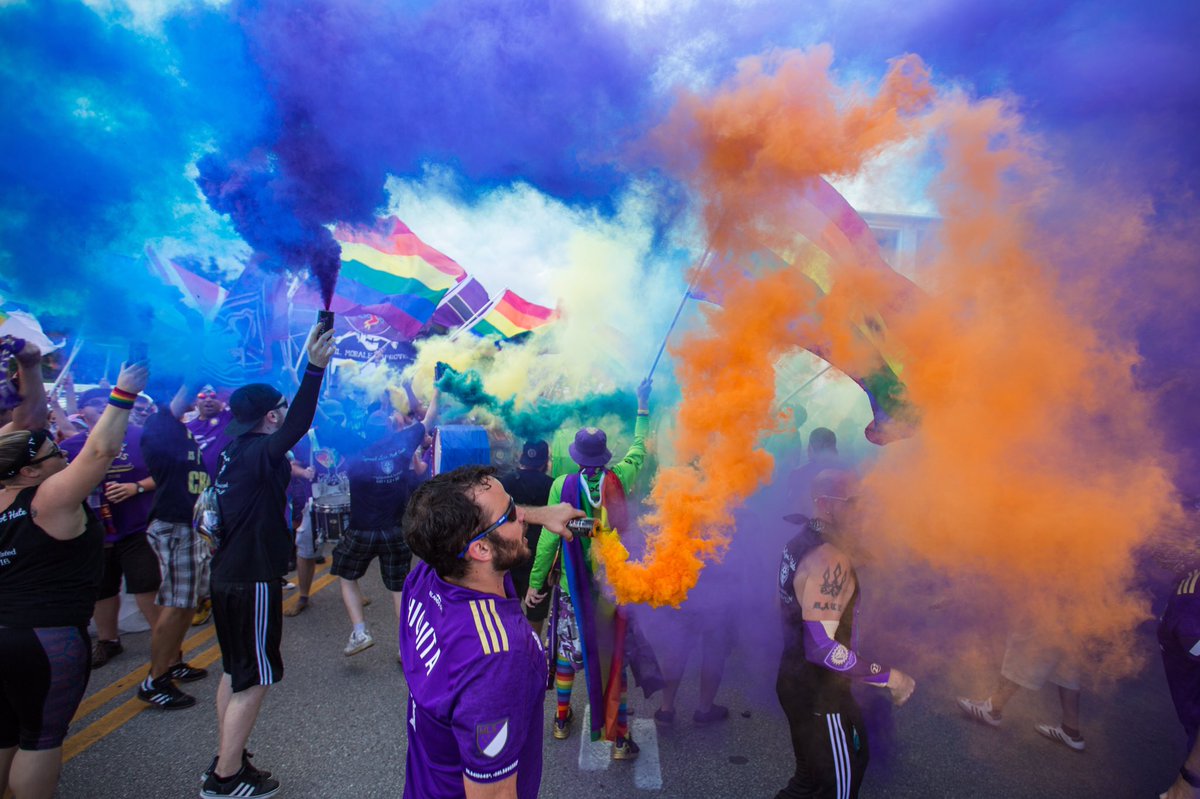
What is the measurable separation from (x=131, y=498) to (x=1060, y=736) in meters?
6.98

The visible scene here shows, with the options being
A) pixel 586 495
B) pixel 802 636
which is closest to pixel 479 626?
pixel 802 636

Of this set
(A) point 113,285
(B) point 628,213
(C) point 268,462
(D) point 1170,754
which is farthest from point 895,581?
(A) point 113,285

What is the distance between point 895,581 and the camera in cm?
397

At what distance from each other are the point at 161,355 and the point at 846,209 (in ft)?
12.8

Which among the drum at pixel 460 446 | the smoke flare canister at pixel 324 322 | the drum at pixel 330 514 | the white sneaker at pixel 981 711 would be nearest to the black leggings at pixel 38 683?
the smoke flare canister at pixel 324 322

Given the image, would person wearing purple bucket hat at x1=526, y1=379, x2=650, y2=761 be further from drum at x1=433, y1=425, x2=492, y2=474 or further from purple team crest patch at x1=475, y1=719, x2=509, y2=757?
drum at x1=433, y1=425, x2=492, y2=474

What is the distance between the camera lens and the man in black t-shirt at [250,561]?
10.4 ft

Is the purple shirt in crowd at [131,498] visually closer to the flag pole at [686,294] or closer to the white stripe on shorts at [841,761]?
the flag pole at [686,294]

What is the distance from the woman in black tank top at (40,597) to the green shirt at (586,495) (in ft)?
7.41

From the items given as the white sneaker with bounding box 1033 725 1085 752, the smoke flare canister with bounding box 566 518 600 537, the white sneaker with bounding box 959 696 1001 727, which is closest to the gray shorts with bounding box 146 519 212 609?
the smoke flare canister with bounding box 566 518 600 537

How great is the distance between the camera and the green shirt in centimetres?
384

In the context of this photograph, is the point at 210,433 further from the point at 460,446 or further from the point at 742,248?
the point at 742,248

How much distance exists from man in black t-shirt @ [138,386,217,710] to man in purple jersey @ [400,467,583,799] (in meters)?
3.45

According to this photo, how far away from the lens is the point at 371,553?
16.9 ft
